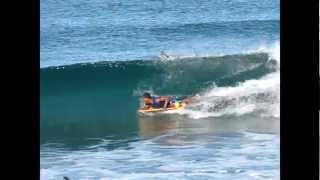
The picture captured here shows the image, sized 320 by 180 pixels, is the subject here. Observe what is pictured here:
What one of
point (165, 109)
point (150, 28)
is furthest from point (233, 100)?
→ point (150, 28)

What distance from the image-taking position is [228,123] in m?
1.29

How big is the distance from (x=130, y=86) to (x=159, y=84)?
71 mm

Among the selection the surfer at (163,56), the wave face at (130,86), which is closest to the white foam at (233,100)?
the wave face at (130,86)

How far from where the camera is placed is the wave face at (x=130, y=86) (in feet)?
4.18

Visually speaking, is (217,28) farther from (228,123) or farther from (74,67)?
(74,67)

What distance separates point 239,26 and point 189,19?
123mm

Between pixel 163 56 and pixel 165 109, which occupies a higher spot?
pixel 163 56

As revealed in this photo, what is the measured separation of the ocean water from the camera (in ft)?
4.14

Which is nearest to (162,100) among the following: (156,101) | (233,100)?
(156,101)

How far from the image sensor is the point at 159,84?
130 centimetres

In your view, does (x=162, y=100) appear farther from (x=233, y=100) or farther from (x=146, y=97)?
(x=233, y=100)

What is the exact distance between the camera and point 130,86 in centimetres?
129

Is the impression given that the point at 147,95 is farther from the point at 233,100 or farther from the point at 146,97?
the point at 233,100
